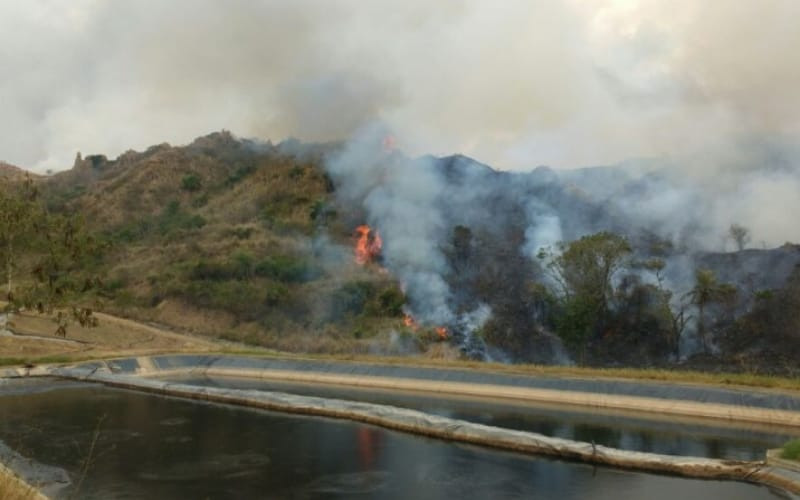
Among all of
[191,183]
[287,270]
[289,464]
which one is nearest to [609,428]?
[289,464]

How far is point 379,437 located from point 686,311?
39803 millimetres

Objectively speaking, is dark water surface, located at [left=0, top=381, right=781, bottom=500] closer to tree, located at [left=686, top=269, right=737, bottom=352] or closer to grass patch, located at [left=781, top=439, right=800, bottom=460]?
grass patch, located at [left=781, top=439, right=800, bottom=460]

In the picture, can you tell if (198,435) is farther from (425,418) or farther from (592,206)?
(592,206)

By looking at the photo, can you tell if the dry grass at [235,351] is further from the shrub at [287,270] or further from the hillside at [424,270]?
the shrub at [287,270]

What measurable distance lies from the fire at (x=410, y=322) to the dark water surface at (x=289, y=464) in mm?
31391

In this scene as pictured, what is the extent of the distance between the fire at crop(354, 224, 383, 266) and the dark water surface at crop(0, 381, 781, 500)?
50289 mm

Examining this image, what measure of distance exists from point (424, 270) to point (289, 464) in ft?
163

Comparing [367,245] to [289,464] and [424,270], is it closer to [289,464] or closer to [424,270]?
[424,270]

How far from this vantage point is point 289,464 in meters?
21.0

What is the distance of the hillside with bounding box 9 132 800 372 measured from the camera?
53.5 meters

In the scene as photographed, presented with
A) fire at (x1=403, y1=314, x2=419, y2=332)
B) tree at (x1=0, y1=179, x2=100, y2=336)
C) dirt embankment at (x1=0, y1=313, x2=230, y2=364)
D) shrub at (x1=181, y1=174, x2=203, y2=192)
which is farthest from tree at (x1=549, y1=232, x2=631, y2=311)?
shrub at (x1=181, y1=174, x2=203, y2=192)

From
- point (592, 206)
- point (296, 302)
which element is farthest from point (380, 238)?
point (592, 206)

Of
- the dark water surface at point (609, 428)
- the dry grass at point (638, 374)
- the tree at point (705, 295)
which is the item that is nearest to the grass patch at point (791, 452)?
the dark water surface at point (609, 428)

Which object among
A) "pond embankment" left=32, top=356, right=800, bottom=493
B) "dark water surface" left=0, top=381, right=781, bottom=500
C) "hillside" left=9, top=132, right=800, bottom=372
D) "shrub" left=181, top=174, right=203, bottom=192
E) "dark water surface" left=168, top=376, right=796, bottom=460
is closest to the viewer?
"dark water surface" left=0, top=381, right=781, bottom=500
